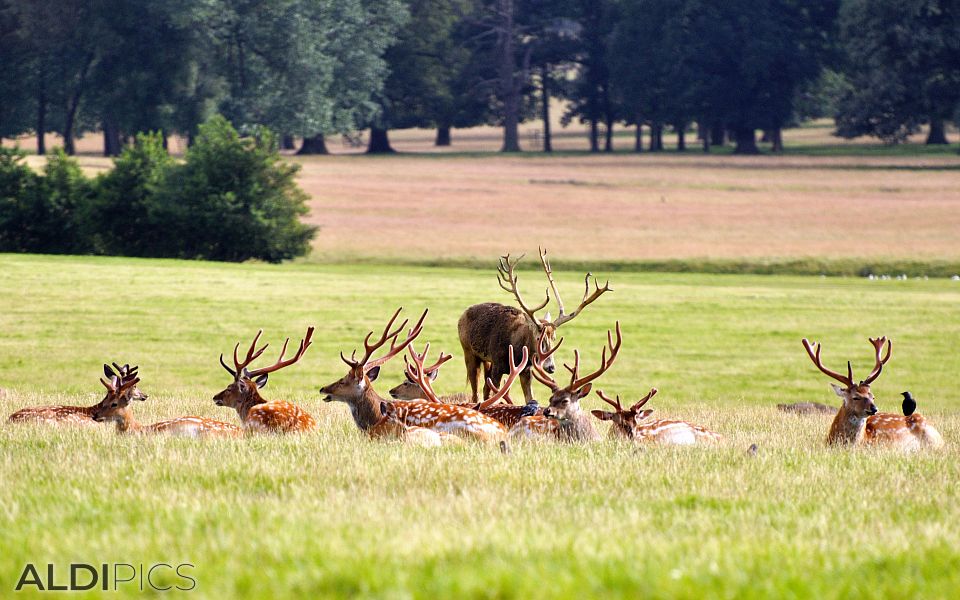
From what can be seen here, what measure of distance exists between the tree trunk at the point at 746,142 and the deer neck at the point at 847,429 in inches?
3571

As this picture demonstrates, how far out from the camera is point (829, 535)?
269 inches

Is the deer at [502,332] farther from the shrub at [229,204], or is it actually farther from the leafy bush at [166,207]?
the leafy bush at [166,207]

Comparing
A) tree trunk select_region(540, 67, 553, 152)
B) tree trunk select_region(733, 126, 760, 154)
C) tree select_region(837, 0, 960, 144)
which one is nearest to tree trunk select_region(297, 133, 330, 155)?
tree trunk select_region(540, 67, 553, 152)

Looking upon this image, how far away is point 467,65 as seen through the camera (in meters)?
109

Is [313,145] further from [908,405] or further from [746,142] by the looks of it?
[908,405]

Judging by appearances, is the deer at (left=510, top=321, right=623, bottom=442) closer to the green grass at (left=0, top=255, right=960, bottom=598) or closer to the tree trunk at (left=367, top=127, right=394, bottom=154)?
the green grass at (left=0, top=255, right=960, bottom=598)

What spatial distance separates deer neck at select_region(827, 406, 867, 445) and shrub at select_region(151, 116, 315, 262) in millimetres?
32616

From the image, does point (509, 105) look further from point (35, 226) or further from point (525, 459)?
point (525, 459)

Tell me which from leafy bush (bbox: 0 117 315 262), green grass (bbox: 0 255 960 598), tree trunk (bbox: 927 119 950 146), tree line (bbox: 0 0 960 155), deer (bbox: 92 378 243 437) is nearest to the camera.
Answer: green grass (bbox: 0 255 960 598)

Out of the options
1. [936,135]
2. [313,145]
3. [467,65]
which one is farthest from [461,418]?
[467,65]

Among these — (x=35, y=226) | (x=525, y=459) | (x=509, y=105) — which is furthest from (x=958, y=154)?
(x=525, y=459)

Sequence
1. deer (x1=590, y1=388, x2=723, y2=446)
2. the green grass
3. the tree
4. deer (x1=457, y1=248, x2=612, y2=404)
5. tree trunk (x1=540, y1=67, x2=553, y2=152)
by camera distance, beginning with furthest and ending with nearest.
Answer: tree trunk (x1=540, y1=67, x2=553, y2=152) → the tree → deer (x1=457, y1=248, x2=612, y2=404) → deer (x1=590, y1=388, x2=723, y2=446) → the green grass

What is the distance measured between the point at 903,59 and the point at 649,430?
7536cm

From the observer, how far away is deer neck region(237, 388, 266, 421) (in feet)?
38.8
